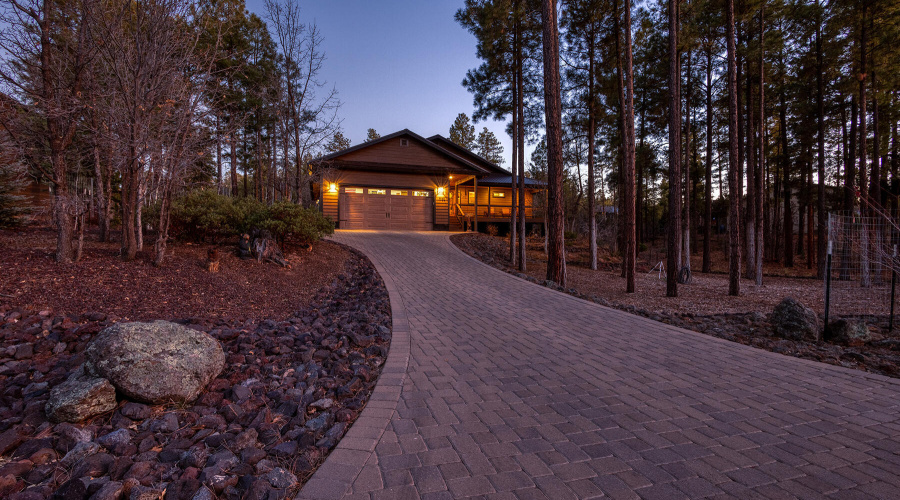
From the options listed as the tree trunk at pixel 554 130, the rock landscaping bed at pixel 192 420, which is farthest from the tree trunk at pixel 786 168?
the rock landscaping bed at pixel 192 420

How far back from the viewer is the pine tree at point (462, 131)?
46.1 meters

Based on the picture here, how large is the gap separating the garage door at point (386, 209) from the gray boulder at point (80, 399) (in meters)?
18.3

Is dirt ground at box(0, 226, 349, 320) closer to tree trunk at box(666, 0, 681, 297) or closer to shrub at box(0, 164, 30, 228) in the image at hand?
shrub at box(0, 164, 30, 228)

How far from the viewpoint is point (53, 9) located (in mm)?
6684

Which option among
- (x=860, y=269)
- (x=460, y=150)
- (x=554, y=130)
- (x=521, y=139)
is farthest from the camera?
(x=460, y=150)

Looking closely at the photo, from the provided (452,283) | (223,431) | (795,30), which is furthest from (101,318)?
(795,30)

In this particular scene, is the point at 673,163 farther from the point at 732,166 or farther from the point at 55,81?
the point at 55,81

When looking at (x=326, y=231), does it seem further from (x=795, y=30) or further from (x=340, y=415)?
(x=795, y=30)

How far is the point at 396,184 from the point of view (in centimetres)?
2194

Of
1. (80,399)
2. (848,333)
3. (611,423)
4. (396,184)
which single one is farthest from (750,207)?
(80,399)

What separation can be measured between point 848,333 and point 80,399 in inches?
369

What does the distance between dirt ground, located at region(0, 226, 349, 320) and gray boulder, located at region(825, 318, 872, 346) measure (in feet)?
28.3

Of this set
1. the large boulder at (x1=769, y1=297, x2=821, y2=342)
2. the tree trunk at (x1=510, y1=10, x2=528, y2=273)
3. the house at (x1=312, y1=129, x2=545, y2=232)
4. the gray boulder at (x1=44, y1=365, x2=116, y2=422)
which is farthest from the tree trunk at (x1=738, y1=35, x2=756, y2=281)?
the gray boulder at (x1=44, y1=365, x2=116, y2=422)

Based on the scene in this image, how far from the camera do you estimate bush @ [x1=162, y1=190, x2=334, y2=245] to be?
892cm
